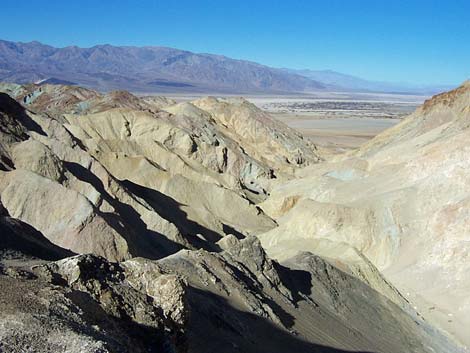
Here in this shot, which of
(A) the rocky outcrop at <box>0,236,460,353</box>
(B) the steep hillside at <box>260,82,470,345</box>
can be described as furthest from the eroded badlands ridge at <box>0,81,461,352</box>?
(B) the steep hillside at <box>260,82,470,345</box>

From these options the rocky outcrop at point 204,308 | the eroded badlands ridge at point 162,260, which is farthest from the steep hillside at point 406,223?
the rocky outcrop at point 204,308

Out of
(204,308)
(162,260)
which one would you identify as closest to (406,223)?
(162,260)

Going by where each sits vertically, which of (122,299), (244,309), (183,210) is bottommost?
(183,210)

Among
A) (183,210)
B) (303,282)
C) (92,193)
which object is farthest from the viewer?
(183,210)

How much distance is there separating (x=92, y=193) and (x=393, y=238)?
1580 cm

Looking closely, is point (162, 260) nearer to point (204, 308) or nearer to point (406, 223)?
point (204, 308)

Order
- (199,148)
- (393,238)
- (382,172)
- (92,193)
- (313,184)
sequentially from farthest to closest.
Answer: (199,148) < (313,184) < (382,172) < (393,238) < (92,193)

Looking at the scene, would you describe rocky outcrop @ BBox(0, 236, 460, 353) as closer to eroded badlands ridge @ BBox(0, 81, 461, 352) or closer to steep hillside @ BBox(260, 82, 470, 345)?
eroded badlands ridge @ BBox(0, 81, 461, 352)

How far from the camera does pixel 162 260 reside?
15.6 metres

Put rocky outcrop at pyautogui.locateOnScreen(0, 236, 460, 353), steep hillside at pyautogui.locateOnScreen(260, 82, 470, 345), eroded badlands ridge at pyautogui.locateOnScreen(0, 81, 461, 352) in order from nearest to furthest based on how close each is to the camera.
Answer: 1. rocky outcrop at pyautogui.locateOnScreen(0, 236, 460, 353)
2. eroded badlands ridge at pyautogui.locateOnScreen(0, 81, 461, 352)
3. steep hillside at pyautogui.locateOnScreen(260, 82, 470, 345)

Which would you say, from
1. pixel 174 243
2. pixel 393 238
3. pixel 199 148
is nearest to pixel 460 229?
pixel 393 238

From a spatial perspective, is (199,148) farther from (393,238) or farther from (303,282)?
(303,282)

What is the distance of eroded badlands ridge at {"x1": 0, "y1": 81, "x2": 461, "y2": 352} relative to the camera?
8.48 meters

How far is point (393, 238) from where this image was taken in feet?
99.2
